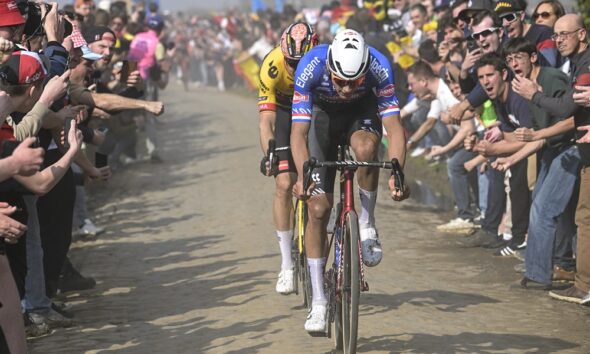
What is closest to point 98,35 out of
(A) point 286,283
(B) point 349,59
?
(A) point 286,283

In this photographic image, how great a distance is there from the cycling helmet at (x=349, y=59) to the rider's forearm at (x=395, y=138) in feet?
1.99

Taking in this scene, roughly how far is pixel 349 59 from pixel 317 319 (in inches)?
71.6

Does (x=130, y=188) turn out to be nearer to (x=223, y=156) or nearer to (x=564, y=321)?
(x=223, y=156)

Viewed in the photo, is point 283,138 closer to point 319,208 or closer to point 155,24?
point 319,208

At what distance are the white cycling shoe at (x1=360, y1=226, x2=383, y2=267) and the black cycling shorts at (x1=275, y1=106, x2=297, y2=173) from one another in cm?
158

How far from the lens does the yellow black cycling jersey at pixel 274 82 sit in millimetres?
10266

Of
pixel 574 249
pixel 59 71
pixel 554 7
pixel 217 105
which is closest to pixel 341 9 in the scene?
pixel 217 105

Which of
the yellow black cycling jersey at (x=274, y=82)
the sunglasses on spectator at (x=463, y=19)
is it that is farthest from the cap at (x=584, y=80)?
the sunglasses on spectator at (x=463, y=19)

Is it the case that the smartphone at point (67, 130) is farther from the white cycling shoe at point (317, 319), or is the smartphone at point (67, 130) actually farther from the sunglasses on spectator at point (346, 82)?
the white cycling shoe at point (317, 319)

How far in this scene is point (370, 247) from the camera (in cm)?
873

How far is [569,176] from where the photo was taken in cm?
1069

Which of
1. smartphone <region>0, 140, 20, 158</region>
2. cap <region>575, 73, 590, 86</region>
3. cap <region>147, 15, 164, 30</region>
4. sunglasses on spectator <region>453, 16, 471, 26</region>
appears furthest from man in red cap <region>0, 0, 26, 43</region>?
cap <region>147, 15, 164, 30</region>

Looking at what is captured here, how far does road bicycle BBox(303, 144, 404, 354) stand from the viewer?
316 inches

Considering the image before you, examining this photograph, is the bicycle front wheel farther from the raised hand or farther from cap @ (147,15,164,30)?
cap @ (147,15,164,30)
